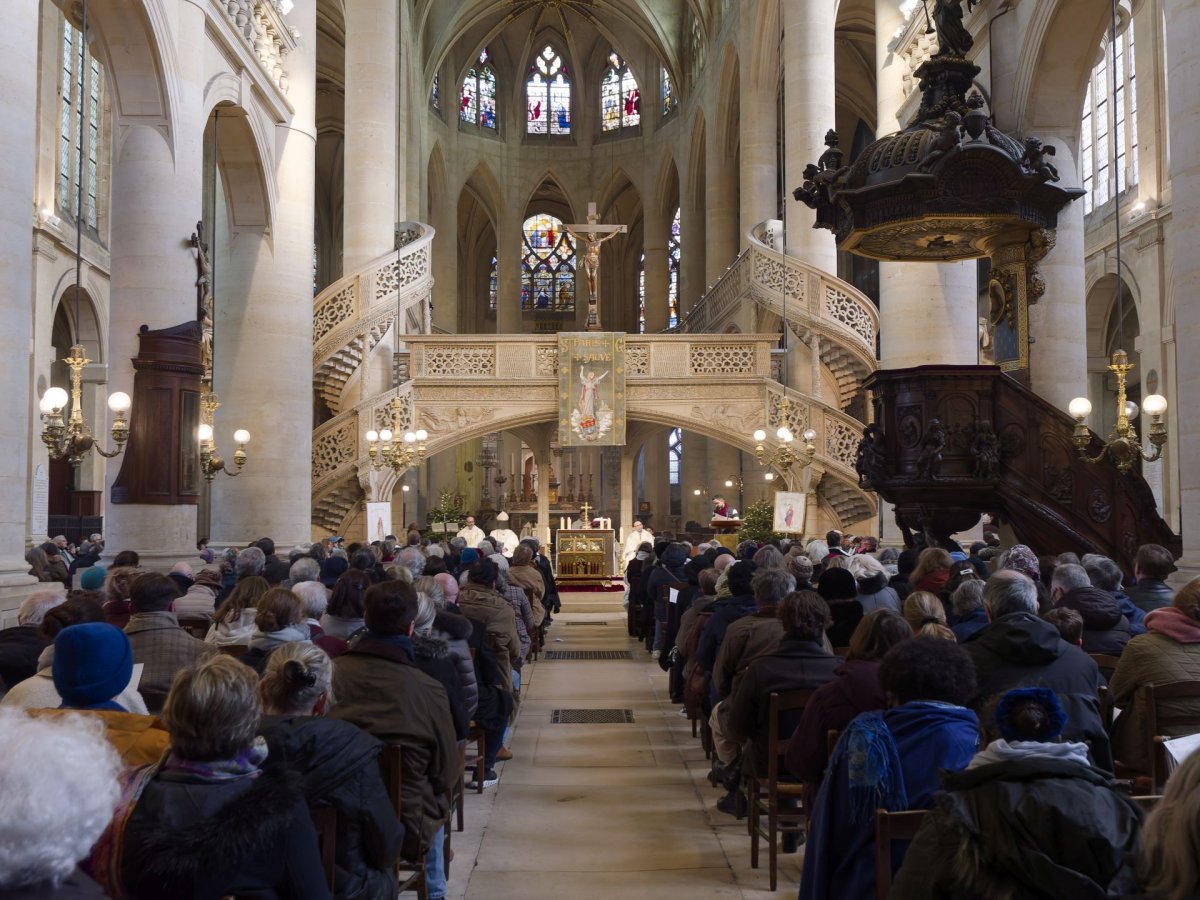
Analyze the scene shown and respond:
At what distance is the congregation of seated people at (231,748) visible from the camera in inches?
71.9

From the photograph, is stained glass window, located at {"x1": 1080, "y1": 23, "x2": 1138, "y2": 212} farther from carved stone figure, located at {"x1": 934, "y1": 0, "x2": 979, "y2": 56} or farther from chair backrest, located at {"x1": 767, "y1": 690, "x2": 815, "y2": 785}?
chair backrest, located at {"x1": 767, "y1": 690, "x2": 815, "y2": 785}

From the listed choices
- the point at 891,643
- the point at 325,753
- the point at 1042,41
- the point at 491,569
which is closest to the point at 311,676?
the point at 325,753

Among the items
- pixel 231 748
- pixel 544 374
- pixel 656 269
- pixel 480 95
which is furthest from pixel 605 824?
pixel 480 95

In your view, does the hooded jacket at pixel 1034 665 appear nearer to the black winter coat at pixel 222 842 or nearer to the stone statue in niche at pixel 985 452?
the black winter coat at pixel 222 842

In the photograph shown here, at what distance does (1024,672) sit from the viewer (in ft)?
12.9

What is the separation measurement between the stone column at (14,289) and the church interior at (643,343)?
0.03 metres

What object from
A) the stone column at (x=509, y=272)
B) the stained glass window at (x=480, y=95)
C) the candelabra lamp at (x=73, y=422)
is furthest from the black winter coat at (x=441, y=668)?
the stained glass window at (x=480, y=95)

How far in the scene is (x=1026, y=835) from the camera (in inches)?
88.3

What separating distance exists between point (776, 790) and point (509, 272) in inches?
1355

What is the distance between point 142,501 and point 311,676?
803 centimetres

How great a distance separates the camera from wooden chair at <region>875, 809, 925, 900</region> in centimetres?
289

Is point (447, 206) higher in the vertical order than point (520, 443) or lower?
higher

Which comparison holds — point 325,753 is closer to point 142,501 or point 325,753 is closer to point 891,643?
point 891,643

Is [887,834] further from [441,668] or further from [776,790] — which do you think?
[441,668]
